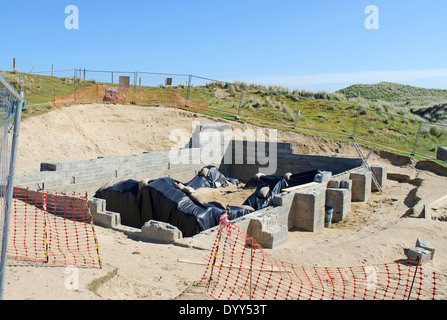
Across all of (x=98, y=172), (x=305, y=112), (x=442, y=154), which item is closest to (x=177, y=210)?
(x=98, y=172)

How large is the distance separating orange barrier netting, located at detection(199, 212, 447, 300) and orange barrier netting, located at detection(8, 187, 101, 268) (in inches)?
80.0

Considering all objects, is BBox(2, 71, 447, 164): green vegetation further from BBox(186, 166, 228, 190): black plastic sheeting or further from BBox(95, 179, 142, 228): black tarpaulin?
BBox(95, 179, 142, 228): black tarpaulin

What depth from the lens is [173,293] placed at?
240 inches

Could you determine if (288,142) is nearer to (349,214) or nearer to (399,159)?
(399,159)

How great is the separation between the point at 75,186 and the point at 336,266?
7.81m

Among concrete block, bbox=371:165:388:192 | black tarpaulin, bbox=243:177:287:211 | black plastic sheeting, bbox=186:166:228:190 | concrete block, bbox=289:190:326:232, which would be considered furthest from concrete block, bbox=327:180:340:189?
black plastic sheeting, bbox=186:166:228:190

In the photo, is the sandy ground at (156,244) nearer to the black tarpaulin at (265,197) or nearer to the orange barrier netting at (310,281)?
the orange barrier netting at (310,281)

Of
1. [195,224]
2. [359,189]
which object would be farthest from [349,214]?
[195,224]

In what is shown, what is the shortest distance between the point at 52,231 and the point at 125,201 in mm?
3353

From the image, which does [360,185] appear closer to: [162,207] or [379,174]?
[379,174]

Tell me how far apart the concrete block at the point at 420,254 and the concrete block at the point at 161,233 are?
4.35m

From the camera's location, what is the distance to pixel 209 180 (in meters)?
16.5

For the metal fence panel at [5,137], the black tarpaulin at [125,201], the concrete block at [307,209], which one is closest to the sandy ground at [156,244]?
the concrete block at [307,209]

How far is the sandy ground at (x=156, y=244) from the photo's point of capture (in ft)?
20.0
